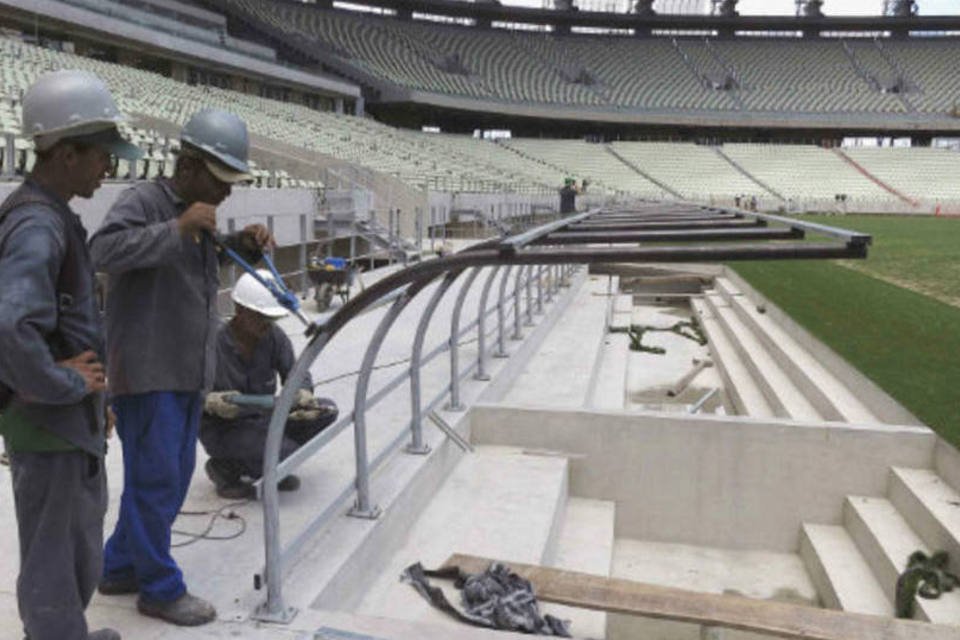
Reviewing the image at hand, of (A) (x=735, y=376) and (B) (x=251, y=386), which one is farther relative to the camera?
(A) (x=735, y=376)

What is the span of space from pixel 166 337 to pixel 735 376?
715 cm

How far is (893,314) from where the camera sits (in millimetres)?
9641

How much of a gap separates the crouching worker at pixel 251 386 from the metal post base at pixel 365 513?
0.42 m

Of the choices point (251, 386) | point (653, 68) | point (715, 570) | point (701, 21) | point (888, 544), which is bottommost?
point (715, 570)

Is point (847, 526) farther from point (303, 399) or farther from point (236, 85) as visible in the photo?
point (236, 85)

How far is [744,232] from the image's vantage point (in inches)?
144

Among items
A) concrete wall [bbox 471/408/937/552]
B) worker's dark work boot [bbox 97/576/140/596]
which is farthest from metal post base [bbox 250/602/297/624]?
concrete wall [bbox 471/408/937/552]

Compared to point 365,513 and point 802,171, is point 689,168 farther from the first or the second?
point 365,513

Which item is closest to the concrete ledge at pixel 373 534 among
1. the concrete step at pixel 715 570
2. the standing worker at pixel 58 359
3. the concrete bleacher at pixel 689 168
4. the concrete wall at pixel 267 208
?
the standing worker at pixel 58 359

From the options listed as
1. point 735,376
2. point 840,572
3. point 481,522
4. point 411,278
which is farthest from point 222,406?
point 735,376

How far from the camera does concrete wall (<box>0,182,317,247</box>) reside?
849 cm

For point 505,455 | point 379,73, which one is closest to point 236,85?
point 379,73

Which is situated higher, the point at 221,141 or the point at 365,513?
the point at 221,141

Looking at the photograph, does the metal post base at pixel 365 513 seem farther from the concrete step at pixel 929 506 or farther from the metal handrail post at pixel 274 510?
the concrete step at pixel 929 506
